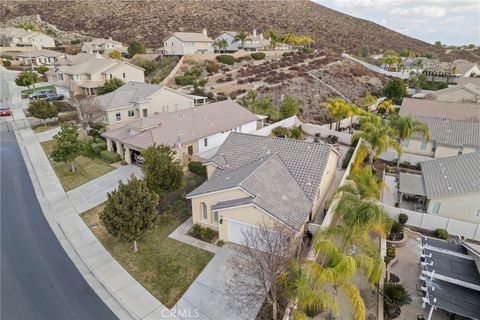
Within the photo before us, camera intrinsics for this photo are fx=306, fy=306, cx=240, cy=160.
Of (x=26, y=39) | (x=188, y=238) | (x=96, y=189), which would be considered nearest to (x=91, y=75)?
(x=96, y=189)

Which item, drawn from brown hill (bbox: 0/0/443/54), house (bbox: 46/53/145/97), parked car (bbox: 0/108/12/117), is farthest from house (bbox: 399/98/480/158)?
brown hill (bbox: 0/0/443/54)

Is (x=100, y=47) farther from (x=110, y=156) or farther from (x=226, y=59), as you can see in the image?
(x=110, y=156)

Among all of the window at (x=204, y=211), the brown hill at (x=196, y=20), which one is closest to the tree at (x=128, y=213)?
the window at (x=204, y=211)

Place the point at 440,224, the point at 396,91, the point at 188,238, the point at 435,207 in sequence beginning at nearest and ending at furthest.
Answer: the point at 188,238 < the point at 440,224 < the point at 435,207 < the point at 396,91

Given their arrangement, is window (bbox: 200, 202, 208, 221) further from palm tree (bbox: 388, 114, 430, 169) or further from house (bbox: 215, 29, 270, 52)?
house (bbox: 215, 29, 270, 52)

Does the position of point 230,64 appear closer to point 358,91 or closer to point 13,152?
point 358,91

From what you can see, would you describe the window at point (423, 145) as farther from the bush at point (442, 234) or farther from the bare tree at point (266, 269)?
the bare tree at point (266, 269)
